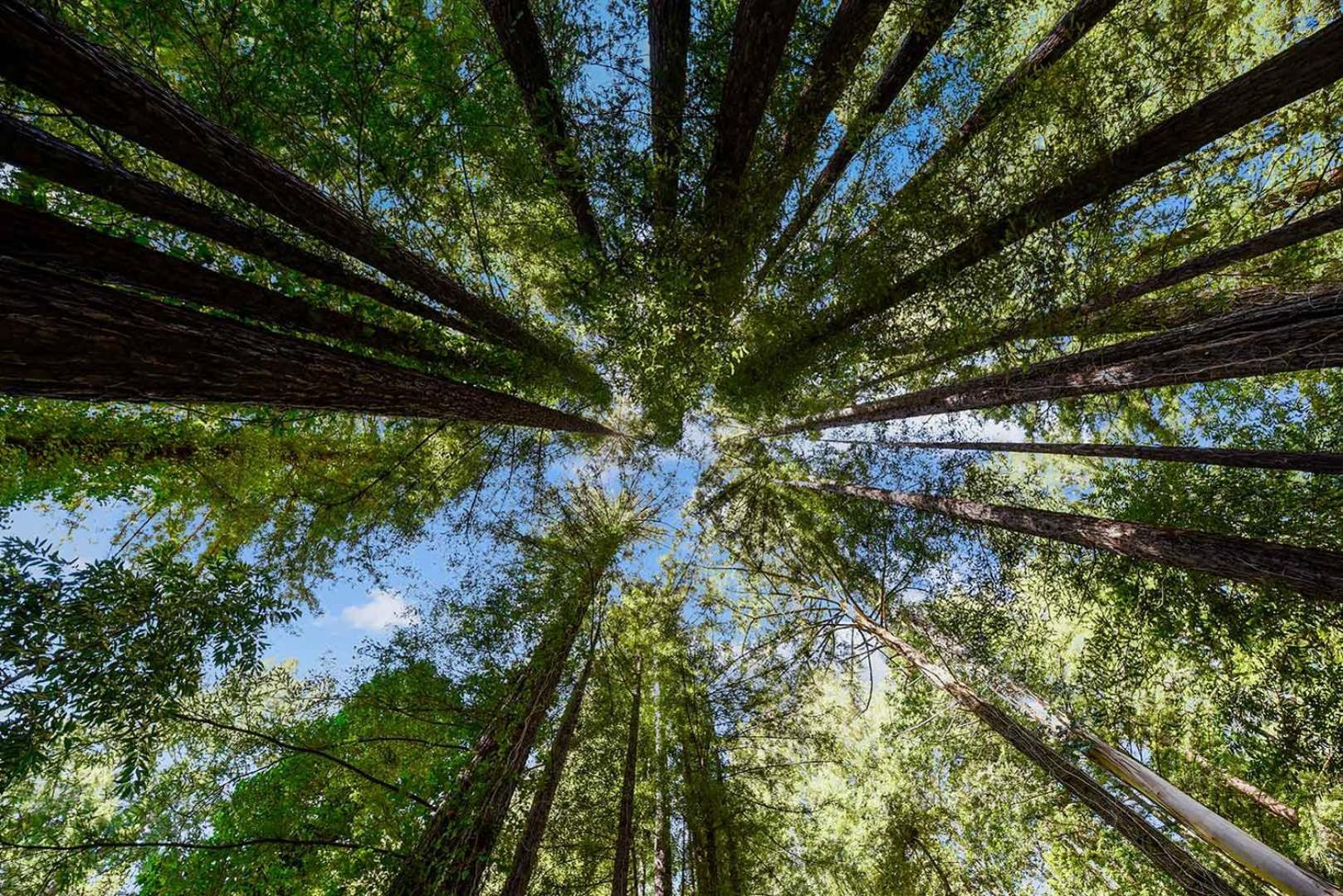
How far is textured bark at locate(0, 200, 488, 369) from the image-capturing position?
1874mm

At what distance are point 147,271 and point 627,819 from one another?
6733mm

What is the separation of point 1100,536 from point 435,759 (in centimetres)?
690

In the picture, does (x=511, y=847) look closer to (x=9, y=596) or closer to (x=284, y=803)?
(x=284, y=803)

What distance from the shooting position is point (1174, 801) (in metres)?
3.80

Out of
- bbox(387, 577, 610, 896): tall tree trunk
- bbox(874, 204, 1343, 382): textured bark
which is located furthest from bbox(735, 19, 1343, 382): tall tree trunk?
bbox(387, 577, 610, 896): tall tree trunk

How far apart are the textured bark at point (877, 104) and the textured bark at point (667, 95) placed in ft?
4.70

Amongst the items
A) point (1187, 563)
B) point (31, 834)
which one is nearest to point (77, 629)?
point (31, 834)

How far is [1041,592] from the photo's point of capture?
564cm

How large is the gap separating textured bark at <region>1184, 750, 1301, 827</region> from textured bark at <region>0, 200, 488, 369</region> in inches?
428

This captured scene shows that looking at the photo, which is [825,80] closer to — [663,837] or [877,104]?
[877,104]

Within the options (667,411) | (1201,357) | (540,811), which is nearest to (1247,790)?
(1201,357)

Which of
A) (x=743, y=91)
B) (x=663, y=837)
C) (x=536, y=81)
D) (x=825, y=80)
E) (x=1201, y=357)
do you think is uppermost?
(x=825, y=80)

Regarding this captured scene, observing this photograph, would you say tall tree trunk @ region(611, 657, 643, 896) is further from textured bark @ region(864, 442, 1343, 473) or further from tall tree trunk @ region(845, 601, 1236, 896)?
textured bark @ region(864, 442, 1343, 473)

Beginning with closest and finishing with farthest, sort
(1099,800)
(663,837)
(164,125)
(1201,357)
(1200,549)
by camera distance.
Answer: (164,125) < (1201,357) < (1200,549) < (1099,800) < (663,837)
